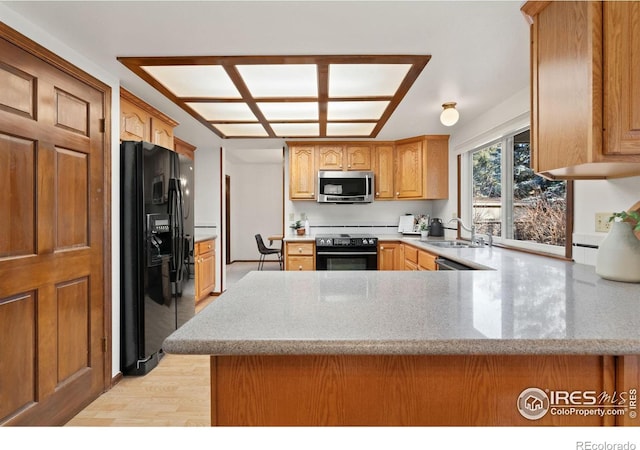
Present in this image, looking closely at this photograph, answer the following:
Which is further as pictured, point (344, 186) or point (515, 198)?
point (344, 186)

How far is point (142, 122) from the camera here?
9.32 feet

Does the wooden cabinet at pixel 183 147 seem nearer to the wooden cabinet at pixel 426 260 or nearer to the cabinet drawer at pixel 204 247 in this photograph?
the cabinet drawer at pixel 204 247

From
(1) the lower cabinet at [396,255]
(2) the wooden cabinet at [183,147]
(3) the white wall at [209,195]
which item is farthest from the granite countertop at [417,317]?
(3) the white wall at [209,195]

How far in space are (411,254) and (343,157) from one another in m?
1.52

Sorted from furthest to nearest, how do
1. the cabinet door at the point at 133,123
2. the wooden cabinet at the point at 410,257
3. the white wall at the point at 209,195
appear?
1. the white wall at the point at 209,195
2. the wooden cabinet at the point at 410,257
3. the cabinet door at the point at 133,123

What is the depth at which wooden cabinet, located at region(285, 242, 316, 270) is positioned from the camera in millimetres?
4141

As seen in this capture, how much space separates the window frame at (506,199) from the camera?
217cm

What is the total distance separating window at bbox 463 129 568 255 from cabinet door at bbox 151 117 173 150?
296 cm

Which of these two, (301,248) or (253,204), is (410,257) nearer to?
(301,248)

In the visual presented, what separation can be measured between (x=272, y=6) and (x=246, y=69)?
712mm

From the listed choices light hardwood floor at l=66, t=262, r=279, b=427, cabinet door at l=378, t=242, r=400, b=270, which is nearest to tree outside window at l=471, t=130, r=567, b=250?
cabinet door at l=378, t=242, r=400, b=270

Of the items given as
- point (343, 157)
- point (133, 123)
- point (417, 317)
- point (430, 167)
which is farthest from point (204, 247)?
point (417, 317)

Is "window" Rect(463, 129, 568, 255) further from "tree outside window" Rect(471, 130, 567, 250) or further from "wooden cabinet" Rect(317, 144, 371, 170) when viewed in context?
"wooden cabinet" Rect(317, 144, 371, 170)

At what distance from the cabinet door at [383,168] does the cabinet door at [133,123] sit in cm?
263
